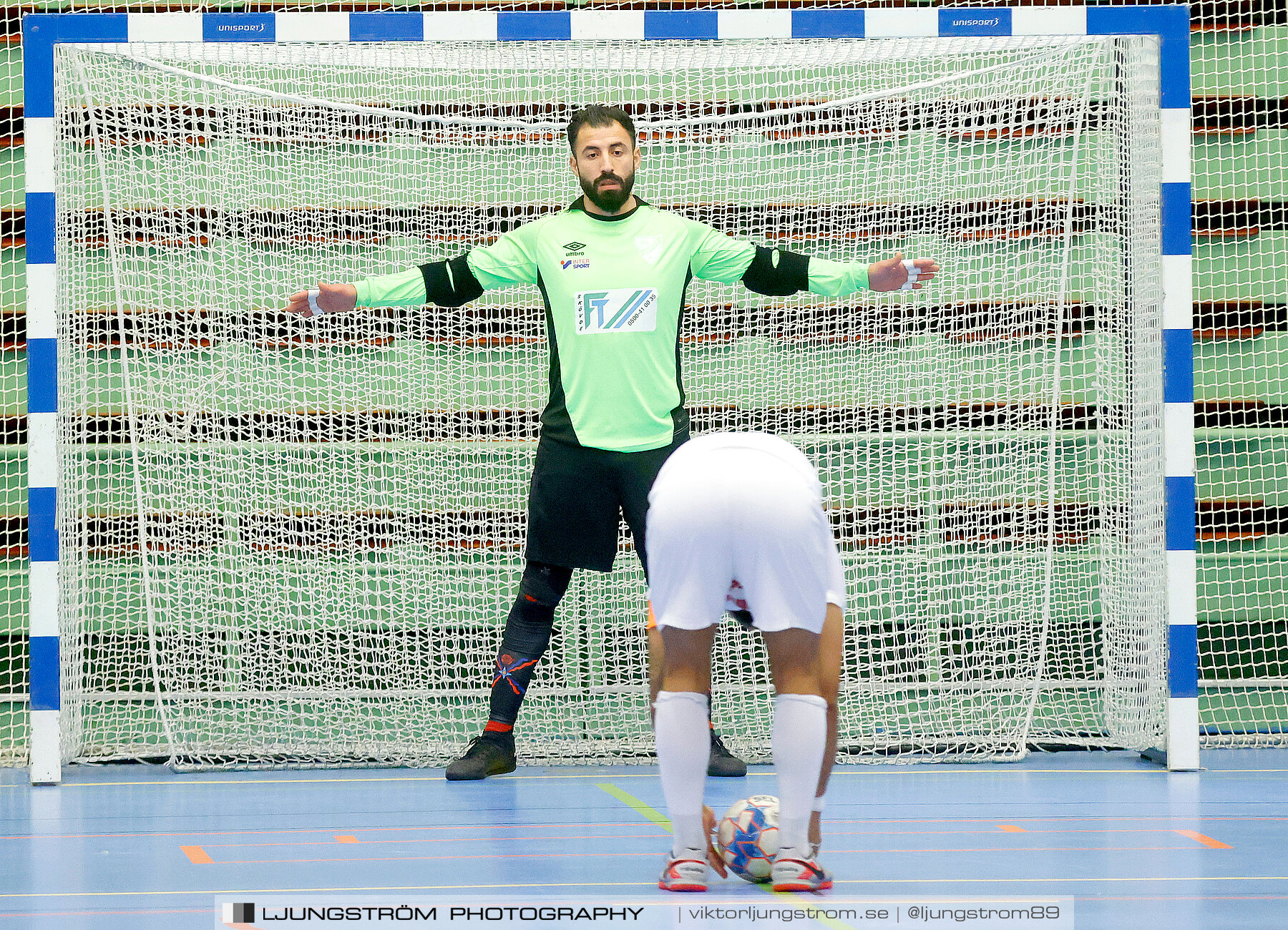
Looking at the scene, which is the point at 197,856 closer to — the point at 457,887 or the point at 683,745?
the point at 457,887

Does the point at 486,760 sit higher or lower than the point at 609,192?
lower

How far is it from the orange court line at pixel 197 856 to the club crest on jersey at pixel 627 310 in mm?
1930

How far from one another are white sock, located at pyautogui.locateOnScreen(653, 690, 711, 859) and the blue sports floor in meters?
0.27

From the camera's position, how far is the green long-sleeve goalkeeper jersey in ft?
14.3

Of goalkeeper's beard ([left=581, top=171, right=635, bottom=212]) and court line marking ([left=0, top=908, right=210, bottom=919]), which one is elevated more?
goalkeeper's beard ([left=581, top=171, right=635, bottom=212])

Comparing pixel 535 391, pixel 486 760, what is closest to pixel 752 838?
pixel 486 760

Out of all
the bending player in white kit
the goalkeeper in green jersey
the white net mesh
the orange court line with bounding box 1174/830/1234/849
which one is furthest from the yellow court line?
the white net mesh

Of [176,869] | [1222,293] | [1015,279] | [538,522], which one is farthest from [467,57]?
[1222,293]

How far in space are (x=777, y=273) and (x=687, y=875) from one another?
2137mm

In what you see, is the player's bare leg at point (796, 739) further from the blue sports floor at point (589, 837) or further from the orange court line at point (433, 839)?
the orange court line at point (433, 839)

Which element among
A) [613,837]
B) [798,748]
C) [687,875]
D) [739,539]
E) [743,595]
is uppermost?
[739,539]

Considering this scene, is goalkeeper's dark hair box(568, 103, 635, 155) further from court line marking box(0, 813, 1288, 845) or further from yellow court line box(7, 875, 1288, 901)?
yellow court line box(7, 875, 1288, 901)

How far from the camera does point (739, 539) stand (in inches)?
109

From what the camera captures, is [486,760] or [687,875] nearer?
[687,875]
